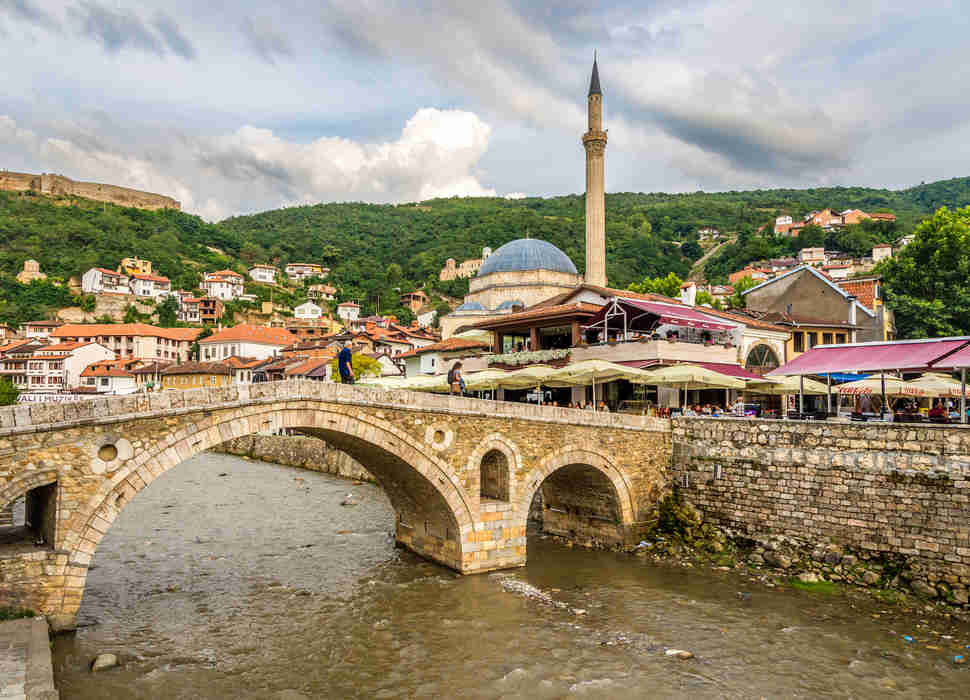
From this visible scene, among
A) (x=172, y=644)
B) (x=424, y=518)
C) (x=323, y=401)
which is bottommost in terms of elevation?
(x=172, y=644)

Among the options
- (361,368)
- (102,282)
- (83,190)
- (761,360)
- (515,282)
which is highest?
(83,190)

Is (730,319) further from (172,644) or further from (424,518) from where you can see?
(172,644)

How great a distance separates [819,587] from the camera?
13.0 metres

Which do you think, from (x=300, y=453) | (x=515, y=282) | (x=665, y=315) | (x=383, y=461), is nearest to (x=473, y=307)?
(x=515, y=282)

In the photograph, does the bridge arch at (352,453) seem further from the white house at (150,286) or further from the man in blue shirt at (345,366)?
the white house at (150,286)

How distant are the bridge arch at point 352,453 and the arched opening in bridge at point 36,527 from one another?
547 millimetres

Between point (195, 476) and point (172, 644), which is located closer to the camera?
point (172, 644)

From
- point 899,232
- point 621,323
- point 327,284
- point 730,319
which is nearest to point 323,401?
point 621,323

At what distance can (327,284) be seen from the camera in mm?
96750

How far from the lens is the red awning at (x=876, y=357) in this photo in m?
13.8

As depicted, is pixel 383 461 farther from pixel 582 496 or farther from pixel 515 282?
pixel 515 282

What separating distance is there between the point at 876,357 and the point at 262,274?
91.7m

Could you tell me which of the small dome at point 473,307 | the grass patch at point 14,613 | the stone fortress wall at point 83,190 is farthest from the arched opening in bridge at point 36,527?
the stone fortress wall at point 83,190

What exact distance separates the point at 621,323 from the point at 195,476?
20033mm
